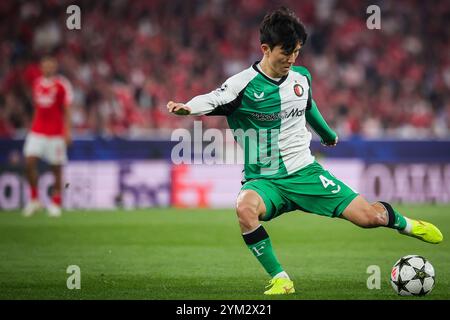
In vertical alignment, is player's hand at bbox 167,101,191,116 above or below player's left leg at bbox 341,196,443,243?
above

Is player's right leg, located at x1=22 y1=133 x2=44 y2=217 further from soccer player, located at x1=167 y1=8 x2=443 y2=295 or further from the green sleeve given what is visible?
soccer player, located at x1=167 y1=8 x2=443 y2=295

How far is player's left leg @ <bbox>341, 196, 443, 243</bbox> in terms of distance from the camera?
7.32 meters

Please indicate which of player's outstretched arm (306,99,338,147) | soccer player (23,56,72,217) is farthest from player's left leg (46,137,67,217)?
player's outstretched arm (306,99,338,147)

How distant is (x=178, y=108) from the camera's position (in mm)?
6734

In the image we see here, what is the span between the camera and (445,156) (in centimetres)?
1767

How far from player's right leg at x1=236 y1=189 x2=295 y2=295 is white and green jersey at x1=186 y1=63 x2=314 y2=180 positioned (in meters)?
0.40

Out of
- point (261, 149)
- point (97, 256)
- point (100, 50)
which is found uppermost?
point (100, 50)

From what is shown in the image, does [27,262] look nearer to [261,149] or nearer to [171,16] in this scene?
[261,149]

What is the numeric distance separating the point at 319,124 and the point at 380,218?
1089 millimetres

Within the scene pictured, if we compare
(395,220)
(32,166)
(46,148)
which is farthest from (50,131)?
(395,220)

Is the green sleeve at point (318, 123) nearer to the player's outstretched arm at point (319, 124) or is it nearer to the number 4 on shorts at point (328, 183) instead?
the player's outstretched arm at point (319, 124)

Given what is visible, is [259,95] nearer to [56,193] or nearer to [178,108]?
[178,108]

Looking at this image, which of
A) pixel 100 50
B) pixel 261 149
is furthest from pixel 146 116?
pixel 261 149
